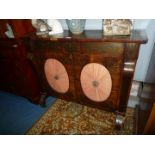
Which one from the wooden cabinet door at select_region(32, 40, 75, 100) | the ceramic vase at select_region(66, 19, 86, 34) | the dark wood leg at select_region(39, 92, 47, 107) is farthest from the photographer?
the dark wood leg at select_region(39, 92, 47, 107)

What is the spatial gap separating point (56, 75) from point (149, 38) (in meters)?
0.99

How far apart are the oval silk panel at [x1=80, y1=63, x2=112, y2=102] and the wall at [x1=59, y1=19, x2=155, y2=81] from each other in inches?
17.9

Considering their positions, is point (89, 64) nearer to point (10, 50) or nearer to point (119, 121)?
point (119, 121)

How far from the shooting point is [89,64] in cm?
129

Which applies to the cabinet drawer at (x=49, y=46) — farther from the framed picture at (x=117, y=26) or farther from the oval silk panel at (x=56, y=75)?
the framed picture at (x=117, y=26)

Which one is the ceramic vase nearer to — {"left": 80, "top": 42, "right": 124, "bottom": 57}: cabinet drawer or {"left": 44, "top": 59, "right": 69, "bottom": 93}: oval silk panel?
{"left": 80, "top": 42, "right": 124, "bottom": 57}: cabinet drawer

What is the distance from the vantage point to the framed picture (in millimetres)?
1080

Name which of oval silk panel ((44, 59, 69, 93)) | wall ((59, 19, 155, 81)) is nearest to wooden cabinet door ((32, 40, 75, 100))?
oval silk panel ((44, 59, 69, 93))

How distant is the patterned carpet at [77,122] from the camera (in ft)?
4.79

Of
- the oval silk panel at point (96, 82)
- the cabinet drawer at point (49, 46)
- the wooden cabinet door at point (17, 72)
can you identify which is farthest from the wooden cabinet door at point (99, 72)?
the wooden cabinet door at point (17, 72)

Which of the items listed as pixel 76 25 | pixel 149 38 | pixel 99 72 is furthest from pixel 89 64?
pixel 149 38
